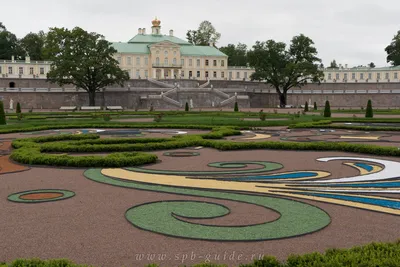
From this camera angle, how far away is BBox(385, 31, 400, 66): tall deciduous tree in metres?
101

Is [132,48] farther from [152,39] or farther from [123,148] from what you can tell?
[123,148]

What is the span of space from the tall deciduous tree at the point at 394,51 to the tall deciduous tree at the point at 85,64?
70289 millimetres

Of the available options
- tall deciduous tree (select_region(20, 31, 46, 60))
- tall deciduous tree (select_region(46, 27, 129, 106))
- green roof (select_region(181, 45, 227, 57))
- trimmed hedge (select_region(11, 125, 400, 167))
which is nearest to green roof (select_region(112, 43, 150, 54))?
green roof (select_region(181, 45, 227, 57))

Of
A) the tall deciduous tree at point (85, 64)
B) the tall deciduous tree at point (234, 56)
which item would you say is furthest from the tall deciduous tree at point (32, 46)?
the tall deciduous tree at point (234, 56)

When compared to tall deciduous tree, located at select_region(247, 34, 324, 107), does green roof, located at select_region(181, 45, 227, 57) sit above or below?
above

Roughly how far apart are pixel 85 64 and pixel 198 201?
50.4 metres

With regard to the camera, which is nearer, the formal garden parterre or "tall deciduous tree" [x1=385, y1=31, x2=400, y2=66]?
the formal garden parterre

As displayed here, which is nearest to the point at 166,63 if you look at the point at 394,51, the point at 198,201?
the point at 394,51

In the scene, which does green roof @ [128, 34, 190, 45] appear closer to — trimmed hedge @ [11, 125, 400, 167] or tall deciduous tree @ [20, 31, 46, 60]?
tall deciduous tree @ [20, 31, 46, 60]

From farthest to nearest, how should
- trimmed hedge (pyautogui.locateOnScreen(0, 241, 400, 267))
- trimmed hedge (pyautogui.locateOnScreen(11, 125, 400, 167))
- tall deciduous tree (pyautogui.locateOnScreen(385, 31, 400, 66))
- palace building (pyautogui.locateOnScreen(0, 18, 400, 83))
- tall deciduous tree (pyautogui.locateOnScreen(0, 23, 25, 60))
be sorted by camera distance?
tall deciduous tree (pyautogui.locateOnScreen(385, 31, 400, 66)), tall deciduous tree (pyautogui.locateOnScreen(0, 23, 25, 60)), palace building (pyautogui.locateOnScreen(0, 18, 400, 83)), trimmed hedge (pyautogui.locateOnScreen(11, 125, 400, 167)), trimmed hedge (pyautogui.locateOnScreen(0, 241, 400, 267))

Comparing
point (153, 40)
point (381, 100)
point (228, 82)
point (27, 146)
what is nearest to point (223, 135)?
point (27, 146)

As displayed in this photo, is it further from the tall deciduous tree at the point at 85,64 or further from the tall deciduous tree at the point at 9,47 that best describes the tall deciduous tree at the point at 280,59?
the tall deciduous tree at the point at 9,47

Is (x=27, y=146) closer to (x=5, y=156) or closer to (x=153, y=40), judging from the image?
(x=5, y=156)

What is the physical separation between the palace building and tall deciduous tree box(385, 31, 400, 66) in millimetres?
8598
